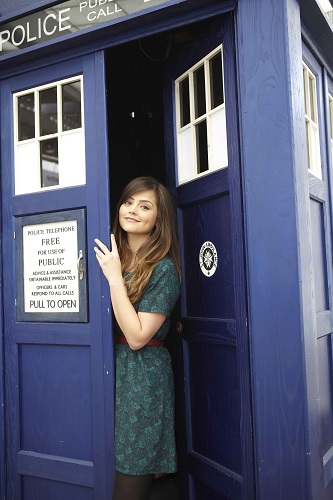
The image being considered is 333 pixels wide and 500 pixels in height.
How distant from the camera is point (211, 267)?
2607 millimetres

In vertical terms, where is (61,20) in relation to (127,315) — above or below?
above

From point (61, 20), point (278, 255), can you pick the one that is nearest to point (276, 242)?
point (278, 255)

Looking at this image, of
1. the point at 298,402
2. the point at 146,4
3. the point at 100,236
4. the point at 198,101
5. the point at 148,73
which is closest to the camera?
the point at 298,402

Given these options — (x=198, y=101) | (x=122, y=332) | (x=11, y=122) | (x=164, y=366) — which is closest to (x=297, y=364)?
(x=164, y=366)

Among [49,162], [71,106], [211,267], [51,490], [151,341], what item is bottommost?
[51,490]

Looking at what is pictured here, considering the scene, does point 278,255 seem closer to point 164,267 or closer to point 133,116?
point 164,267

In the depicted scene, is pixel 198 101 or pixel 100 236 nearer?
pixel 100 236

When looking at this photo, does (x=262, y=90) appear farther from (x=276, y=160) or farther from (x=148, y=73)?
(x=148, y=73)

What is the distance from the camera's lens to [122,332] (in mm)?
2529

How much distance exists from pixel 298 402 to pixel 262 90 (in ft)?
4.58

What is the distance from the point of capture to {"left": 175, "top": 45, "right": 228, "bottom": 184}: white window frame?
254 centimetres

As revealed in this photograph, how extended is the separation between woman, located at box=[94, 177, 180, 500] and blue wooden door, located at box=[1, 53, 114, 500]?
0.45 ft

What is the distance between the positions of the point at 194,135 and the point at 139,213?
1.97ft

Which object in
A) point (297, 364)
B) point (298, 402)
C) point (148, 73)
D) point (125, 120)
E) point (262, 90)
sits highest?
point (148, 73)
